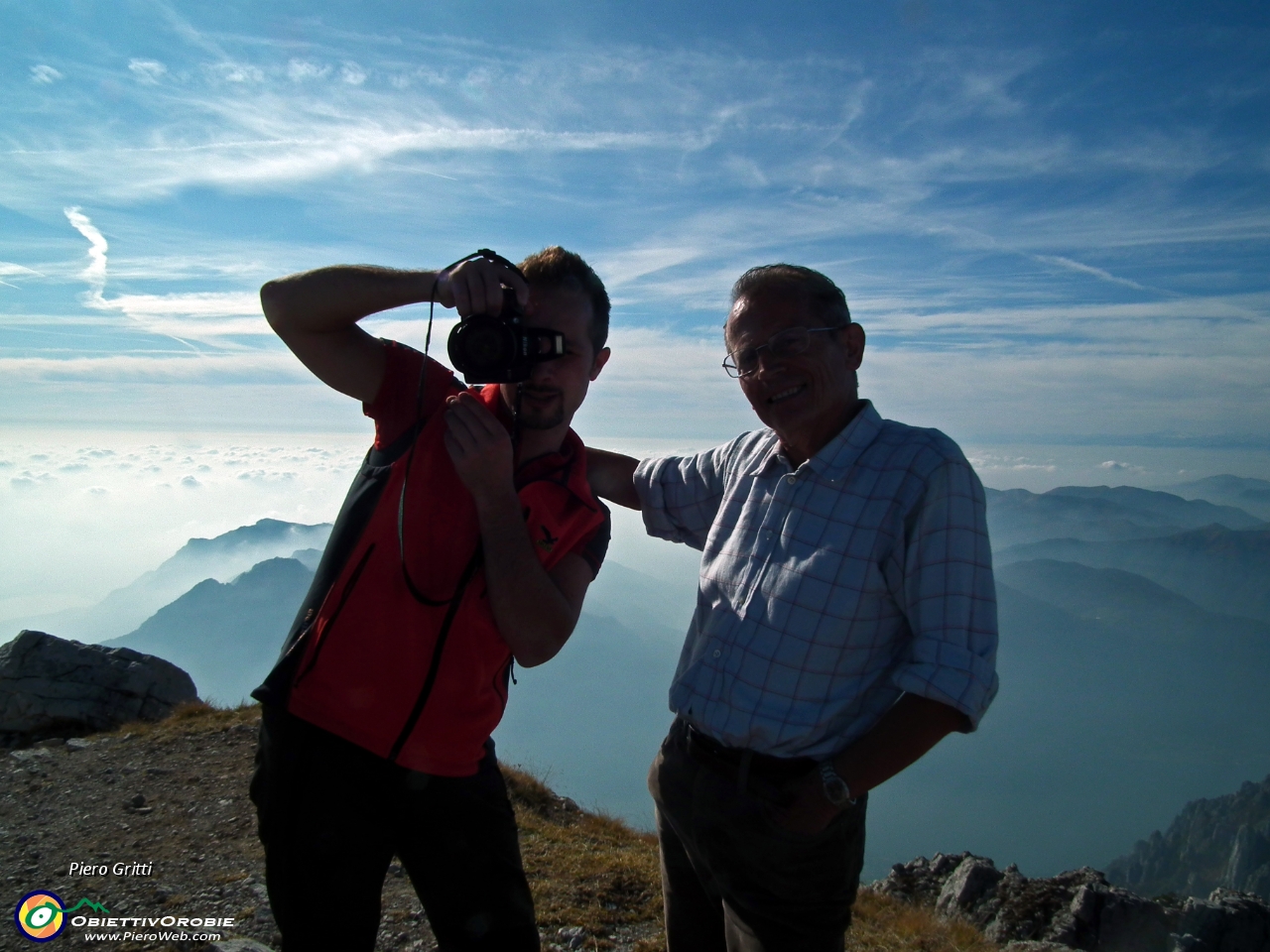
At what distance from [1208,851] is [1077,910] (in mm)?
106636

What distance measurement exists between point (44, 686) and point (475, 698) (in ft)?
43.1

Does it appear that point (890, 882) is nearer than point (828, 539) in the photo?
No

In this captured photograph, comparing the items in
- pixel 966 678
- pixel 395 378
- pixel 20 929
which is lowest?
pixel 20 929

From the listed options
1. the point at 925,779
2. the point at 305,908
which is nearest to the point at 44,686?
the point at 305,908

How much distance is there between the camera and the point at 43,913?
492 cm

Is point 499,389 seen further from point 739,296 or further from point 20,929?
point 20,929

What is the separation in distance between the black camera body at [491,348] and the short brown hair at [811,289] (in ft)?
2.94

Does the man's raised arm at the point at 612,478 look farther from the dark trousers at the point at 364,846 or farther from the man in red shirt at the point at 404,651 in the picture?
the dark trousers at the point at 364,846

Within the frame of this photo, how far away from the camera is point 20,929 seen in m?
4.73

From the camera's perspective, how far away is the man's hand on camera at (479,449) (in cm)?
220

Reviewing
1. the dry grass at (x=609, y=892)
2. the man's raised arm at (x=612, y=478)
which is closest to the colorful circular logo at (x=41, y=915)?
the dry grass at (x=609, y=892)

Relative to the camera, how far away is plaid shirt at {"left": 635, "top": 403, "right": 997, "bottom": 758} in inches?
80.7

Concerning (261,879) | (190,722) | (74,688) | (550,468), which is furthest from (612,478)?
(74,688)

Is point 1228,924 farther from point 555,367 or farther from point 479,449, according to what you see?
point 479,449
